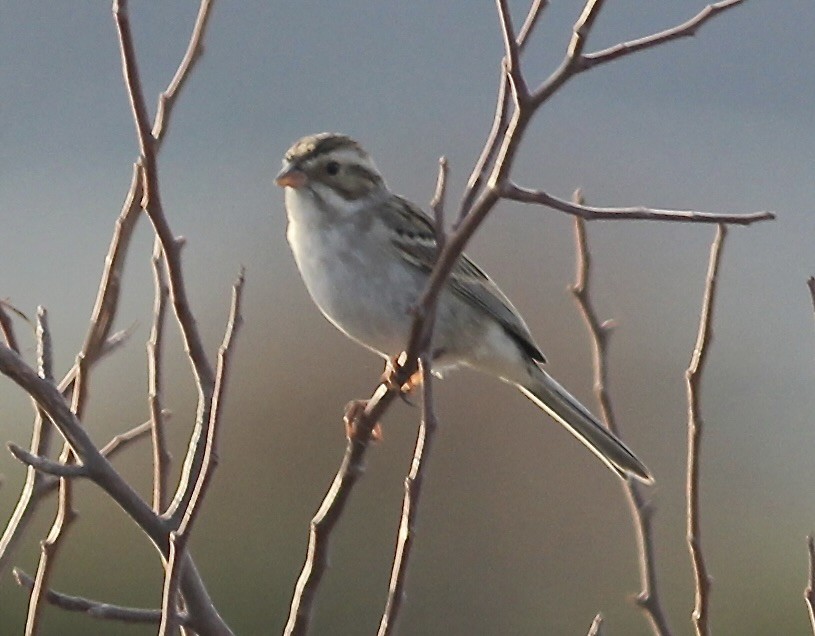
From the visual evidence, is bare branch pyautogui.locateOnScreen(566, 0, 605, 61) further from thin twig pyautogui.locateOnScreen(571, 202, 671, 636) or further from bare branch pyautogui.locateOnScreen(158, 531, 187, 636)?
bare branch pyautogui.locateOnScreen(158, 531, 187, 636)

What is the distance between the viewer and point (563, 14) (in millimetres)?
15398

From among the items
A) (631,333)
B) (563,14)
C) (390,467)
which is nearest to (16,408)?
(390,467)

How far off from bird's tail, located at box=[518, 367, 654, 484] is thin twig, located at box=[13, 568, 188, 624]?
4.63 feet

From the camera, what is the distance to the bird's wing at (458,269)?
10.1 feet

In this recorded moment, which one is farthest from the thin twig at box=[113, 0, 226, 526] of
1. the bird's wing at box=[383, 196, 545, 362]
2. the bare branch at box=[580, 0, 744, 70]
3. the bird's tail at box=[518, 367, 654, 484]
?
the bird's tail at box=[518, 367, 654, 484]

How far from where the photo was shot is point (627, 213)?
167 centimetres

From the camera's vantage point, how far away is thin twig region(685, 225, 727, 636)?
1974 millimetres

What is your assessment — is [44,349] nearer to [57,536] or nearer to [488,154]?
[57,536]

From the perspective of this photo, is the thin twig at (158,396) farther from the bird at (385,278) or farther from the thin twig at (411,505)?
the bird at (385,278)

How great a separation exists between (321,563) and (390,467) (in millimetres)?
5545

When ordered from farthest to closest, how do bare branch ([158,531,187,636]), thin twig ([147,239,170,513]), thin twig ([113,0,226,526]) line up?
thin twig ([147,239,170,513])
thin twig ([113,0,226,526])
bare branch ([158,531,187,636])

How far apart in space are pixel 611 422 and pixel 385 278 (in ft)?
2.94

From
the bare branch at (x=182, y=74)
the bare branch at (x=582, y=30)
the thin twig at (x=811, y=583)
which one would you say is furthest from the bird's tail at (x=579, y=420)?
the bare branch at (x=582, y=30)

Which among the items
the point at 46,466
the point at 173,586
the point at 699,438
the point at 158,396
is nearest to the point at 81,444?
the point at 46,466
